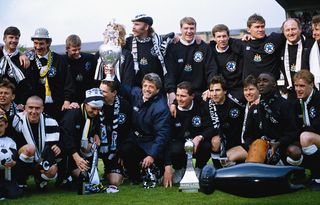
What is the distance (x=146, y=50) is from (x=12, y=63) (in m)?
1.86

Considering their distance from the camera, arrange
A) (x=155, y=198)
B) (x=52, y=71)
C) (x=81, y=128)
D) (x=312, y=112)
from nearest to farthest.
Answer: (x=155, y=198)
(x=312, y=112)
(x=81, y=128)
(x=52, y=71)

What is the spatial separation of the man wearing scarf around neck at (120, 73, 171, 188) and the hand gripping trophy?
0.50 m

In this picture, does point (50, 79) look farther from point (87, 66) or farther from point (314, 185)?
point (314, 185)

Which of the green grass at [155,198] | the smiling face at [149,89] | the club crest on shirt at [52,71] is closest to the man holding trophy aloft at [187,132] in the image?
the smiling face at [149,89]

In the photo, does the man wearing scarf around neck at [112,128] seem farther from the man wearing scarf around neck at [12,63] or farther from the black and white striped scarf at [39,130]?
the man wearing scarf around neck at [12,63]

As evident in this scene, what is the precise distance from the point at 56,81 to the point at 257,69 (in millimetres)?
2821

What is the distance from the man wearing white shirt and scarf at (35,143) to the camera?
18.5 ft

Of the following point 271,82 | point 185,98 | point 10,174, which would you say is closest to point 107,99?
point 185,98

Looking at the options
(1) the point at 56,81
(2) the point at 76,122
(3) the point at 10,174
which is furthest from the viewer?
(1) the point at 56,81

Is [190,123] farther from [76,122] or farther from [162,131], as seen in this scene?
[76,122]

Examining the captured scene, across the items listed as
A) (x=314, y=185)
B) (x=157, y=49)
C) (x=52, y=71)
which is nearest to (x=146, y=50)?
(x=157, y=49)

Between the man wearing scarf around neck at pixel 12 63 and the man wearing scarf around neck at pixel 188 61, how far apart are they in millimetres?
1985

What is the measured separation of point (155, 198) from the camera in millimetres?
5078

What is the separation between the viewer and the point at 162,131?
615 cm
